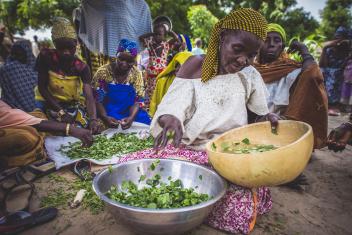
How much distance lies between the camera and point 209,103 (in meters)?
2.18

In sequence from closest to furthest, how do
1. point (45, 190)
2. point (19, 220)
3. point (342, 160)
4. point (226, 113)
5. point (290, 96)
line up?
point (19, 220), point (226, 113), point (45, 190), point (290, 96), point (342, 160)

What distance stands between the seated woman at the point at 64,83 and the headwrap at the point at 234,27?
68.9 inches

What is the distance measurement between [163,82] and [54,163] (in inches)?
58.8

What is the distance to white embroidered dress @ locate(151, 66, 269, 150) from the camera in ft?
7.08

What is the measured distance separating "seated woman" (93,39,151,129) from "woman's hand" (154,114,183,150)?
6.09 ft

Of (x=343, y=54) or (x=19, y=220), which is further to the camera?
(x=343, y=54)

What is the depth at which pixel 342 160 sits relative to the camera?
3.69 meters

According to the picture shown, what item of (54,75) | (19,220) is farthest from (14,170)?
(54,75)

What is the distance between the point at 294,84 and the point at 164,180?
2073mm

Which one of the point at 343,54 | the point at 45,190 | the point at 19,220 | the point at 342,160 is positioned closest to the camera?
the point at 19,220

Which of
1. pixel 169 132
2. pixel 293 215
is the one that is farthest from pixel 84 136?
pixel 293 215

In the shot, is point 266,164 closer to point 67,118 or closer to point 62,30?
point 67,118

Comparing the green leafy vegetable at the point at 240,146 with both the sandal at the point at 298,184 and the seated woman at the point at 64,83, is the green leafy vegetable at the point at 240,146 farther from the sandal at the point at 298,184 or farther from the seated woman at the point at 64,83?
the seated woman at the point at 64,83

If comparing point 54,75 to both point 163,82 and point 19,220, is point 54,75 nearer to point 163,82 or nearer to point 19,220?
point 163,82
